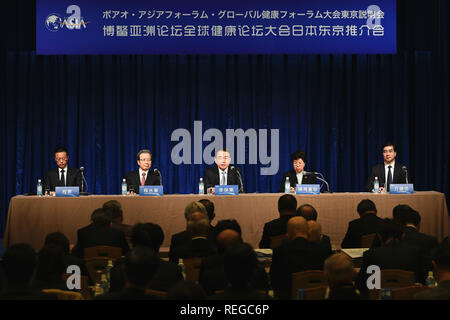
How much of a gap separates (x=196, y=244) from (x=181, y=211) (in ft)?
7.72

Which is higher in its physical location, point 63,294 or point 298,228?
point 298,228

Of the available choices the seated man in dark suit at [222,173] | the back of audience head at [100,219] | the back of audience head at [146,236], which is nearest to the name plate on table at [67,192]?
the seated man in dark suit at [222,173]

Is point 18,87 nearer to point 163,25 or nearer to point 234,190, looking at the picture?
point 163,25

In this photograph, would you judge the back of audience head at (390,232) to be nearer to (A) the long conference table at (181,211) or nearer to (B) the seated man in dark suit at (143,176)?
(A) the long conference table at (181,211)

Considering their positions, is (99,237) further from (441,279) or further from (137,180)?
(137,180)

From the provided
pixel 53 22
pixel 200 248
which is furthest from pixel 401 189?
pixel 53 22

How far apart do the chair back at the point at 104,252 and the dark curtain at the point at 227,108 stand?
15.5 ft

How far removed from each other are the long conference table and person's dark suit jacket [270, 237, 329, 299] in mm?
2582

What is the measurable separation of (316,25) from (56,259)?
6.21 m

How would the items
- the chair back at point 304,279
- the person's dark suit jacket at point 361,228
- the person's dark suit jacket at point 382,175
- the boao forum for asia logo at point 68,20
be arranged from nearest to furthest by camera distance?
the chair back at point 304,279 < the person's dark suit jacket at point 361,228 < the person's dark suit jacket at point 382,175 < the boao forum for asia logo at point 68,20

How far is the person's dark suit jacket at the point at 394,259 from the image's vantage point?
12.0ft

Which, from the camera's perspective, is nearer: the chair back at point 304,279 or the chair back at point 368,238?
the chair back at point 304,279

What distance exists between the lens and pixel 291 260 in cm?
383

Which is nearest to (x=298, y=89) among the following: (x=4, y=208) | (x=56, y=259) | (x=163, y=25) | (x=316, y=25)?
(x=316, y=25)
